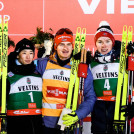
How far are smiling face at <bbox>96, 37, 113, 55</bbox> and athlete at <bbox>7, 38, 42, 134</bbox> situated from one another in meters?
0.75

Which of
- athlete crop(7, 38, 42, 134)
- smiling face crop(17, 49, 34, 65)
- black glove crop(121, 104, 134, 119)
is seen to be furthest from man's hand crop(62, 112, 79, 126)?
smiling face crop(17, 49, 34, 65)

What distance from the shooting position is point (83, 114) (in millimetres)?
2990

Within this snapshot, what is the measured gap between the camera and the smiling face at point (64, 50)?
314 centimetres

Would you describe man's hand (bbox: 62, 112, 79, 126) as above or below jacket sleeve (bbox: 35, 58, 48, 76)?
below

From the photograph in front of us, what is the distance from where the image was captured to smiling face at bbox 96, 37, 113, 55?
10.7 ft

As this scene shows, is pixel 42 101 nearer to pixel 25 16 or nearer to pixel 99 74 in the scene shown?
pixel 99 74

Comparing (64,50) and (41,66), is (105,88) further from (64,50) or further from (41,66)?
(41,66)

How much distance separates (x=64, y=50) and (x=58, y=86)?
0.38 meters

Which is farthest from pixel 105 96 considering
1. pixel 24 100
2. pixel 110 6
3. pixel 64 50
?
pixel 110 6

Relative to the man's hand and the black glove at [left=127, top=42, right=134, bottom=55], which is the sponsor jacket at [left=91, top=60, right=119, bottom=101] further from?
the man's hand

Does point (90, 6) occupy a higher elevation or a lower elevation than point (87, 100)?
higher

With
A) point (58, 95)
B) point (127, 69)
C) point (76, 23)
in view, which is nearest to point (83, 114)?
point (58, 95)

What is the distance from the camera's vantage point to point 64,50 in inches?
124

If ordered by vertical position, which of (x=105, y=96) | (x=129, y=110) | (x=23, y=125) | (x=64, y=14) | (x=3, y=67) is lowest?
(x=23, y=125)
